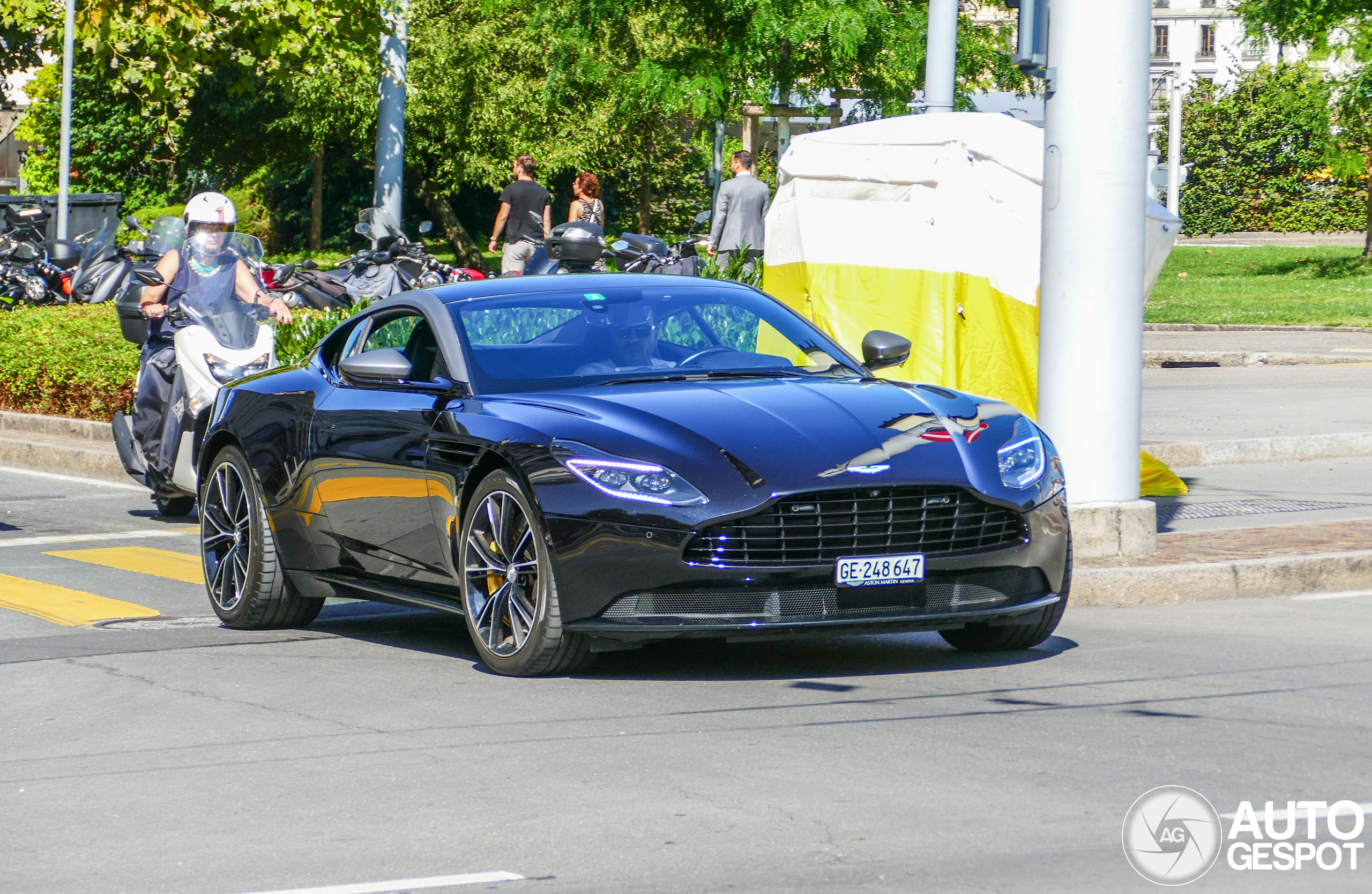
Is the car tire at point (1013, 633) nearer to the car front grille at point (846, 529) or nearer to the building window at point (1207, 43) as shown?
the car front grille at point (846, 529)

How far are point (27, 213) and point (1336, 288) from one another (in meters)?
22.5

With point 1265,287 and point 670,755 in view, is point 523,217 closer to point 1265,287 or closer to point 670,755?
point 670,755

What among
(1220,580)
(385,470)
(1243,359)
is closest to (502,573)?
(385,470)

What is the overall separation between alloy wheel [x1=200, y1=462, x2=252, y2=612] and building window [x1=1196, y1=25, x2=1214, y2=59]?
354ft

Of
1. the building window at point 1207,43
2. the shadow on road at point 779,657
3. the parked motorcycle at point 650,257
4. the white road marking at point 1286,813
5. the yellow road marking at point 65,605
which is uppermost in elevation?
the building window at point 1207,43

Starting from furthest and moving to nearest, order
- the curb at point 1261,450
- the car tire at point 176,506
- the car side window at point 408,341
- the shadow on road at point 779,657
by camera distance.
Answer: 1. the curb at point 1261,450
2. the car tire at point 176,506
3. the car side window at point 408,341
4. the shadow on road at point 779,657

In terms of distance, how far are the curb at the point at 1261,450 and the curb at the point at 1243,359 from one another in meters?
7.92

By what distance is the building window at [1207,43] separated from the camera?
362 feet

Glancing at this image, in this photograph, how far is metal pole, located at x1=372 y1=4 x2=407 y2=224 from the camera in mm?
27719

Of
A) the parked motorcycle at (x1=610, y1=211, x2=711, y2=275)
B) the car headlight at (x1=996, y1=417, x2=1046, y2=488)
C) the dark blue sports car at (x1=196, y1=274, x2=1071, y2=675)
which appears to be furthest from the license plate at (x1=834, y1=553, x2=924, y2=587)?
the parked motorcycle at (x1=610, y1=211, x2=711, y2=275)

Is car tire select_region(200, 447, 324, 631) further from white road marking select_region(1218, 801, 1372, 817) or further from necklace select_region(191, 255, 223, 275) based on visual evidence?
white road marking select_region(1218, 801, 1372, 817)

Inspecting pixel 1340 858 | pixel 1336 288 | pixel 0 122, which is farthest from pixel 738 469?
pixel 0 122

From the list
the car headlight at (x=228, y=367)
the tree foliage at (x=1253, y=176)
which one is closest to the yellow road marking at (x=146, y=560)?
the car headlight at (x=228, y=367)

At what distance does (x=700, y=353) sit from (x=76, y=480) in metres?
8.42
